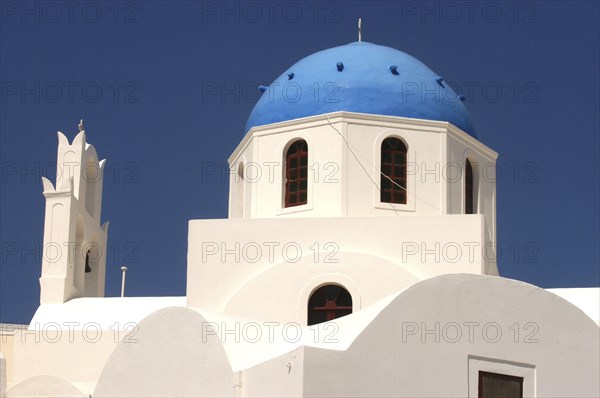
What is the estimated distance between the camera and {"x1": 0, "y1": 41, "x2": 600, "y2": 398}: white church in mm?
18109

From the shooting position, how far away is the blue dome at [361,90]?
23703 millimetres

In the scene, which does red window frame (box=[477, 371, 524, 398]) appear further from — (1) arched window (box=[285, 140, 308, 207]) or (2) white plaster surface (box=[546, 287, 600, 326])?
(1) arched window (box=[285, 140, 308, 207])

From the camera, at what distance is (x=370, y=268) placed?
21.5 meters

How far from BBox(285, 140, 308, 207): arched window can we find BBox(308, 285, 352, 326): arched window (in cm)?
243

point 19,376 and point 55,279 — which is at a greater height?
point 55,279

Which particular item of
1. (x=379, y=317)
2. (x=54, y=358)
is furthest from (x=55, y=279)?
(x=379, y=317)

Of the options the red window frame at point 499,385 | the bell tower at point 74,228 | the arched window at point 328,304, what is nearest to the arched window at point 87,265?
the bell tower at point 74,228

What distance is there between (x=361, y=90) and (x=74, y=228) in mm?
6473

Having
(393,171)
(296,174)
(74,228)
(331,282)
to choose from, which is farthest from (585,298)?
(74,228)

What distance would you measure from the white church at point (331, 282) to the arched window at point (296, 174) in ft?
0.10

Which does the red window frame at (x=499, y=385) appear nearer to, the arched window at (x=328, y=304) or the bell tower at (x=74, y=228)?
the arched window at (x=328, y=304)

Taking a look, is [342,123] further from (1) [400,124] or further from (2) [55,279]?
(2) [55,279]

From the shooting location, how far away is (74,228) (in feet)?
85.6

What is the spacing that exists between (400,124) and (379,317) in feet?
20.9
